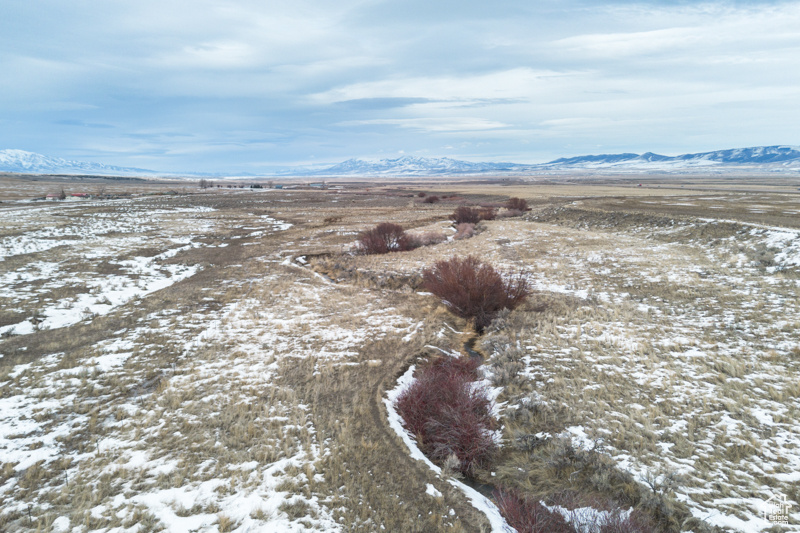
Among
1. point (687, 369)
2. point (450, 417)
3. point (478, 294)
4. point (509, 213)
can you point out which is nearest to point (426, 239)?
point (478, 294)

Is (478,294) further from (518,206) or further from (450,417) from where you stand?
(518,206)

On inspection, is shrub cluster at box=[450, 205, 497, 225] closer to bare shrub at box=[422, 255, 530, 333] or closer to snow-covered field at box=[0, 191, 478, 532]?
snow-covered field at box=[0, 191, 478, 532]

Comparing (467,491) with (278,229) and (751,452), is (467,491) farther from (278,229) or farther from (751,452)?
(278,229)

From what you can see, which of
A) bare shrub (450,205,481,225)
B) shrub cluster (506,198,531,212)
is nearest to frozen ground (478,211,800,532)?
bare shrub (450,205,481,225)

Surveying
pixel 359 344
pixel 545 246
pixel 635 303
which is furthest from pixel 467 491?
pixel 545 246

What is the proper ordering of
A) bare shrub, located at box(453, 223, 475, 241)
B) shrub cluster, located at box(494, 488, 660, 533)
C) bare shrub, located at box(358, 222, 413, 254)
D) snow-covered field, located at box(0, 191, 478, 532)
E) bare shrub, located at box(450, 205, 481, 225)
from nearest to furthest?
shrub cluster, located at box(494, 488, 660, 533), snow-covered field, located at box(0, 191, 478, 532), bare shrub, located at box(358, 222, 413, 254), bare shrub, located at box(453, 223, 475, 241), bare shrub, located at box(450, 205, 481, 225)

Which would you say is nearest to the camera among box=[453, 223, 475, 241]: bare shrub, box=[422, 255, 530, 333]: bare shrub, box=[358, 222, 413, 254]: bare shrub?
box=[422, 255, 530, 333]: bare shrub

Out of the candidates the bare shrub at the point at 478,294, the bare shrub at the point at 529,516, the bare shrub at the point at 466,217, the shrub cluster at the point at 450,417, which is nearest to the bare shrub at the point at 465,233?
the bare shrub at the point at 466,217

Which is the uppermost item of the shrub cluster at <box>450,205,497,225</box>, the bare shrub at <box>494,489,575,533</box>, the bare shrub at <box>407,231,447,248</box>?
the shrub cluster at <box>450,205,497,225</box>
